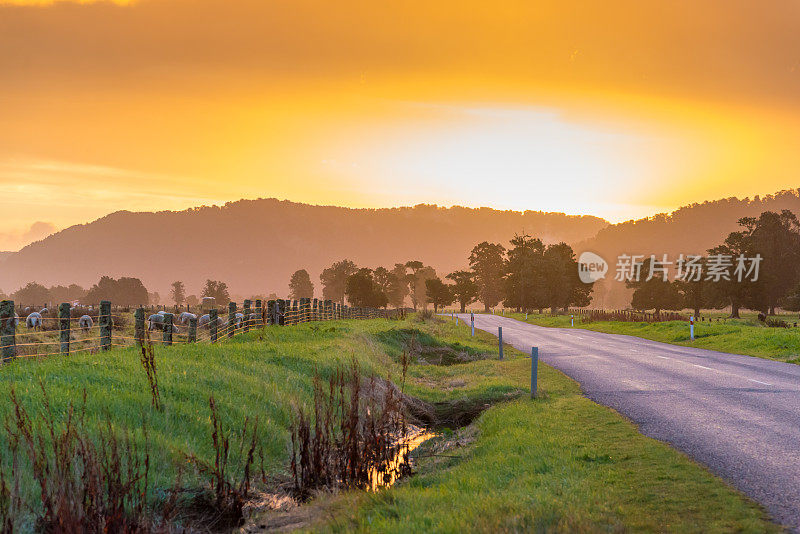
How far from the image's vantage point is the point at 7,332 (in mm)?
13570

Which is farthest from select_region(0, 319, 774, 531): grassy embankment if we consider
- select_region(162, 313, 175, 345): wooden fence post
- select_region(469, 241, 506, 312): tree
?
select_region(469, 241, 506, 312): tree

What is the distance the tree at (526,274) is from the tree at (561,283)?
0.82 m

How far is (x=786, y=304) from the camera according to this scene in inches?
3369

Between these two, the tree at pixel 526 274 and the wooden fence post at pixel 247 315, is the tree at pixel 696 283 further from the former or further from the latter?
the wooden fence post at pixel 247 315

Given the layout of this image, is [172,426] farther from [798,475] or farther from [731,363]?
[731,363]

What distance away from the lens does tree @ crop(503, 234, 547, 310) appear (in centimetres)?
12244

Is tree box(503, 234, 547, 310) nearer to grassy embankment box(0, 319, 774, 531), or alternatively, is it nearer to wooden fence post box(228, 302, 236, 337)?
wooden fence post box(228, 302, 236, 337)

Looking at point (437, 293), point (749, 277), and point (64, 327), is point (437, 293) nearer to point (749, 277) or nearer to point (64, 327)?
point (749, 277)

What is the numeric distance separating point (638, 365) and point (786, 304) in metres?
77.0

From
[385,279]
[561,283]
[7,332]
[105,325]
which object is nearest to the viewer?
[7,332]

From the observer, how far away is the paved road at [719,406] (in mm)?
8164

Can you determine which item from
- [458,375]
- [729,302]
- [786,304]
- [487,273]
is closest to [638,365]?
[458,375]

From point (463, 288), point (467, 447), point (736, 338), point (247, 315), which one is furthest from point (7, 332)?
point (463, 288)

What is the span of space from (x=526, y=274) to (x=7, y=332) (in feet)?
376
